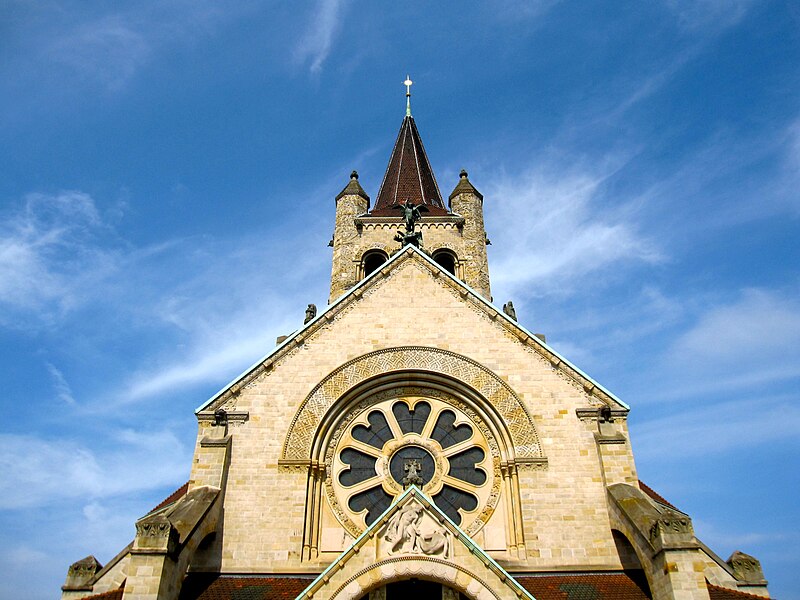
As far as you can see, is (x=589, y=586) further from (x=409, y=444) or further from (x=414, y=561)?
(x=409, y=444)

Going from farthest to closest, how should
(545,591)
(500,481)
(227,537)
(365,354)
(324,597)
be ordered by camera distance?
(365,354)
(500,481)
(227,537)
(545,591)
(324,597)

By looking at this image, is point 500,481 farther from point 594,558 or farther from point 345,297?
point 345,297

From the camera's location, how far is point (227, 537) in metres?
12.8

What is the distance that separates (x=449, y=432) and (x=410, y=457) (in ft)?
3.39

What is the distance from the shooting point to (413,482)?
1178 cm

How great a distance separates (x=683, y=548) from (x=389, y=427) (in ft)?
20.6

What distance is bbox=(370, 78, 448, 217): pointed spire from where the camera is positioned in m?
37.3

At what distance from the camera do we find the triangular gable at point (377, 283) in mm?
14305

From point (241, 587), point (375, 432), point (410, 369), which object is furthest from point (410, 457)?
point (241, 587)

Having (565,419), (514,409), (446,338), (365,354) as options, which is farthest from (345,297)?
(565,419)

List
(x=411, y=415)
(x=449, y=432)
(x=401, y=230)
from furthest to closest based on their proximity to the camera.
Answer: (x=401, y=230)
(x=411, y=415)
(x=449, y=432)

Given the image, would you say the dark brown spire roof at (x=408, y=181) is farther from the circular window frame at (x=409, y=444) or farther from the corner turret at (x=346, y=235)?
the circular window frame at (x=409, y=444)

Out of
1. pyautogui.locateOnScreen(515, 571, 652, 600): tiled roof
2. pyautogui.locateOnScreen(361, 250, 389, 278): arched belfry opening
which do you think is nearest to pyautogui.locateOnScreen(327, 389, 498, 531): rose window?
pyautogui.locateOnScreen(515, 571, 652, 600): tiled roof

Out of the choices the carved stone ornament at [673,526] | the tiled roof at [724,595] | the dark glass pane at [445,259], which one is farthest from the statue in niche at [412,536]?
the dark glass pane at [445,259]
